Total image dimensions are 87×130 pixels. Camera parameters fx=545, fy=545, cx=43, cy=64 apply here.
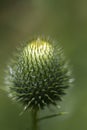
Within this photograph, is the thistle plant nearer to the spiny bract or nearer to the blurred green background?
the spiny bract

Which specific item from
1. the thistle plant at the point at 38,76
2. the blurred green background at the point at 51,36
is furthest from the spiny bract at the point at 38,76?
the blurred green background at the point at 51,36

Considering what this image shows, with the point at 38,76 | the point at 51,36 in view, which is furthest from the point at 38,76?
the point at 51,36

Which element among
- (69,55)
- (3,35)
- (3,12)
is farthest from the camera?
(3,12)

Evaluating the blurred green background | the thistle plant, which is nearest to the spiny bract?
the thistle plant

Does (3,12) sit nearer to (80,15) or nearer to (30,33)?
(30,33)

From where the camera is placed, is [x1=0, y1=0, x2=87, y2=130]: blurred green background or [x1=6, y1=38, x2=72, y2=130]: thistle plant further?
[x1=0, y1=0, x2=87, y2=130]: blurred green background

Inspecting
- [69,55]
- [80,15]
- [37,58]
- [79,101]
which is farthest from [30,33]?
[37,58]

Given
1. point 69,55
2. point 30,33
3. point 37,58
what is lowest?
point 37,58

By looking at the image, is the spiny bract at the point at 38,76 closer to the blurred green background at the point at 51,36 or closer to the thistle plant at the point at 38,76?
the thistle plant at the point at 38,76
